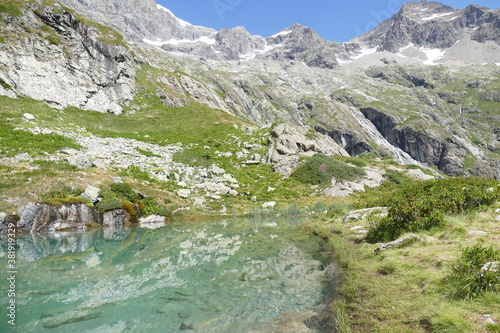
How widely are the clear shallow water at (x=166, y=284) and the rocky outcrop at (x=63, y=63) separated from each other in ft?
139

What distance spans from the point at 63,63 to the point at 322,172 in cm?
5451

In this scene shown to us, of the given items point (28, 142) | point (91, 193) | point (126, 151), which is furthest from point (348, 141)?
point (91, 193)

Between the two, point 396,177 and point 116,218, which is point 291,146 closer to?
point 396,177

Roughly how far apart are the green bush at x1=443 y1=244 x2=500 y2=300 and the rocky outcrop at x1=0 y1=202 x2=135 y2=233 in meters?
21.9

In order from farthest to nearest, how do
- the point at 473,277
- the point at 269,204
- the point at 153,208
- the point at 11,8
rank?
the point at 11,8
the point at 269,204
the point at 153,208
the point at 473,277

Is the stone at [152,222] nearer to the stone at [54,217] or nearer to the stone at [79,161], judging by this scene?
the stone at [54,217]

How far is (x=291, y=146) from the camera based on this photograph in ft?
153

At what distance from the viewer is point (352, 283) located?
27.1ft

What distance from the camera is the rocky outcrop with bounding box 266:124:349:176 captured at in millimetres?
42034

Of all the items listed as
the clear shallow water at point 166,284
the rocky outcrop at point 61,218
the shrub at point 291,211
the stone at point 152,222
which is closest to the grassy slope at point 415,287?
the clear shallow water at point 166,284

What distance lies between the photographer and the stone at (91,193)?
21516 mm

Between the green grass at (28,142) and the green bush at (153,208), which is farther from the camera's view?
the green grass at (28,142)

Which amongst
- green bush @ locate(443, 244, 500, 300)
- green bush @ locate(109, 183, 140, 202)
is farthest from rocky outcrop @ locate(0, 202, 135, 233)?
green bush @ locate(443, 244, 500, 300)

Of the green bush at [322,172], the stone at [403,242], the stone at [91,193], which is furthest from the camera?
the green bush at [322,172]
